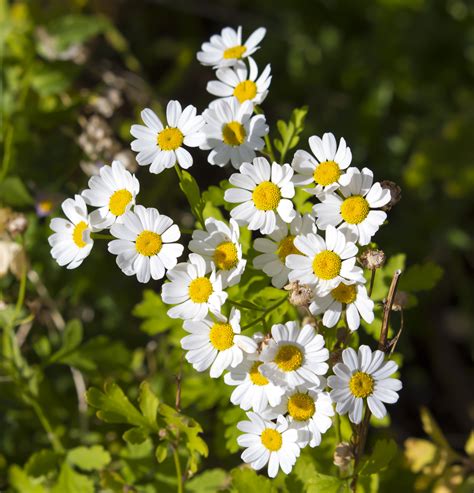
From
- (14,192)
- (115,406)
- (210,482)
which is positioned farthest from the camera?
(14,192)

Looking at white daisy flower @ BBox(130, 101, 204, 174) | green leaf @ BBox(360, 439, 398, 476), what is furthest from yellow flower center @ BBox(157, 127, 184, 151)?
green leaf @ BBox(360, 439, 398, 476)

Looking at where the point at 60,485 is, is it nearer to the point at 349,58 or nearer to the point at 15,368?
the point at 15,368

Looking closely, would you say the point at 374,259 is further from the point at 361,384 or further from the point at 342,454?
the point at 342,454

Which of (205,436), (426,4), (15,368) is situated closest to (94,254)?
(15,368)

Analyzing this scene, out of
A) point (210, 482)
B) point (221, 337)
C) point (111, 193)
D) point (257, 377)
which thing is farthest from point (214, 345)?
point (210, 482)

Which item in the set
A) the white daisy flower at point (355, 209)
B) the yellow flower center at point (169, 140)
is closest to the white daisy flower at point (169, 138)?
the yellow flower center at point (169, 140)

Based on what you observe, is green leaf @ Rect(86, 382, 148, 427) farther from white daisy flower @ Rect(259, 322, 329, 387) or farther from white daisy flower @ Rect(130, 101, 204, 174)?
white daisy flower @ Rect(130, 101, 204, 174)
